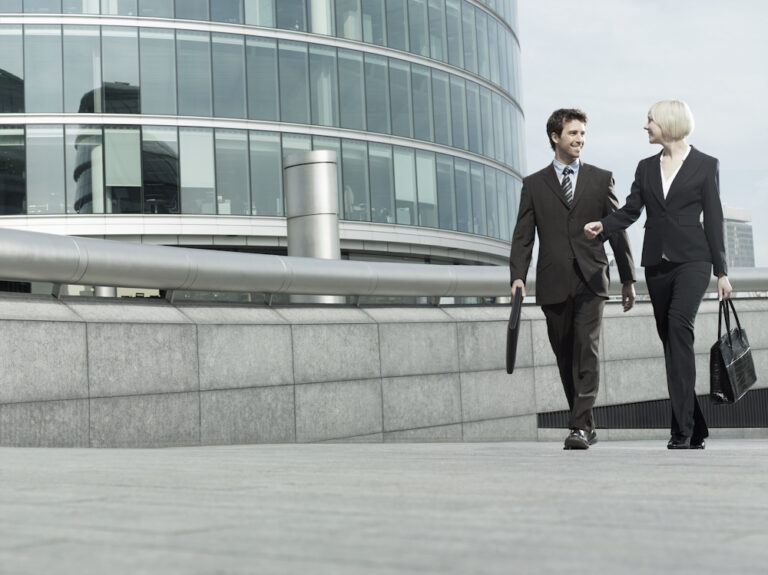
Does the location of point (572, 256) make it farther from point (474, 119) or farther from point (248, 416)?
point (474, 119)

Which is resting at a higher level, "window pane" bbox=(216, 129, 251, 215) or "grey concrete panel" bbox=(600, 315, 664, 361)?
"window pane" bbox=(216, 129, 251, 215)

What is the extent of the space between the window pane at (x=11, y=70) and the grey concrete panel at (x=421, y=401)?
23055 millimetres

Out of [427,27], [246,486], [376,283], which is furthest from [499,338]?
[427,27]

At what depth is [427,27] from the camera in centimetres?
4012

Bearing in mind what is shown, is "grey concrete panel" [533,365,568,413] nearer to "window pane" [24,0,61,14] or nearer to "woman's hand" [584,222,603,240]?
"woman's hand" [584,222,603,240]

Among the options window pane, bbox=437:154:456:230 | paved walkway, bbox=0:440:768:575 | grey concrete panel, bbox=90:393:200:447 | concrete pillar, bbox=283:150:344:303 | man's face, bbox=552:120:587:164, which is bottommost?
paved walkway, bbox=0:440:768:575

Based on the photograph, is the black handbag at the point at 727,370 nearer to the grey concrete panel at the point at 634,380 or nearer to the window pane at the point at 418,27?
the grey concrete panel at the point at 634,380

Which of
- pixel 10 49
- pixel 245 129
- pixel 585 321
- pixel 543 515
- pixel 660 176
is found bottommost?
pixel 543 515

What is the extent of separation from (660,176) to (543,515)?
15.6ft

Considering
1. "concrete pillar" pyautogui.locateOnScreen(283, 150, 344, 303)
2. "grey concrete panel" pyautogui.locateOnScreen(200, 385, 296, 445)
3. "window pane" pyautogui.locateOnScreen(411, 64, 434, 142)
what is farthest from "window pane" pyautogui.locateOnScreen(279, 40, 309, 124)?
"grey concrete panel" pyautogui.locateOnScreen(200, 385, 296, 445)

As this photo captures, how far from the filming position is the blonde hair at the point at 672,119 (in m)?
7.13

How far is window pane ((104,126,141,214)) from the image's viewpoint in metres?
33.2

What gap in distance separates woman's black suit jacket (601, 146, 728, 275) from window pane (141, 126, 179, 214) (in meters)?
27.8

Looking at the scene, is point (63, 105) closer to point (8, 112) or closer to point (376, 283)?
point (8, 112)
